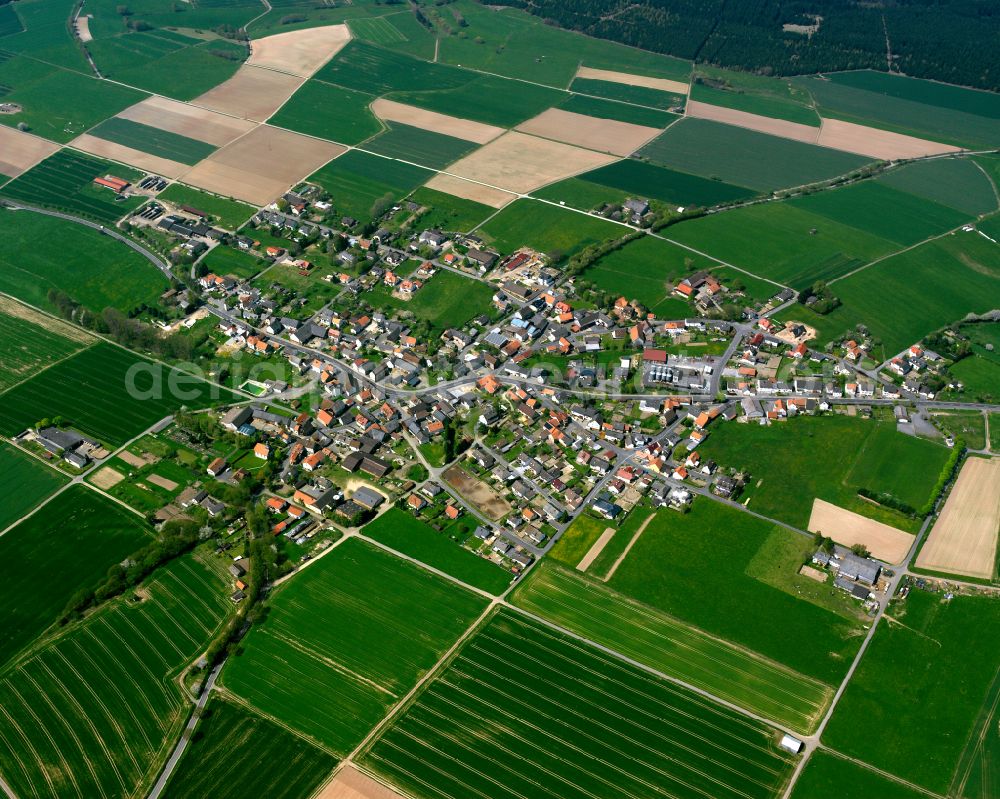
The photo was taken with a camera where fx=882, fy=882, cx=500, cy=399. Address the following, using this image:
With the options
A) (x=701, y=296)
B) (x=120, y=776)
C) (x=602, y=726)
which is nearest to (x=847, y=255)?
(x=701, y=296)

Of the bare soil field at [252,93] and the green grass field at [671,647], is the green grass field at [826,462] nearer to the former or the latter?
the green grass field at [671,647]

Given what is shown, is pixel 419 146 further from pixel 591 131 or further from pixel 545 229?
pixel 545 229

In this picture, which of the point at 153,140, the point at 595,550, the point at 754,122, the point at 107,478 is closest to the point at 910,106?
the point at 754,122

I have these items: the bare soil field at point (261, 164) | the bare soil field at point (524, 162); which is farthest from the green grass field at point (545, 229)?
the bare soil field at point (261, 164)

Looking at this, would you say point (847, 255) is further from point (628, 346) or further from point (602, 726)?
point (602, 726)

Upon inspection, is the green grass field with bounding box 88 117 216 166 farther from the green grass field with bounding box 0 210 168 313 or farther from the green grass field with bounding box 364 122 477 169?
the green grass field with bounding box 364 122 477 169

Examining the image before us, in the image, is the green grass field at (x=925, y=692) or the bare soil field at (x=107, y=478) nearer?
the green grass field at (x=925, y=692)
